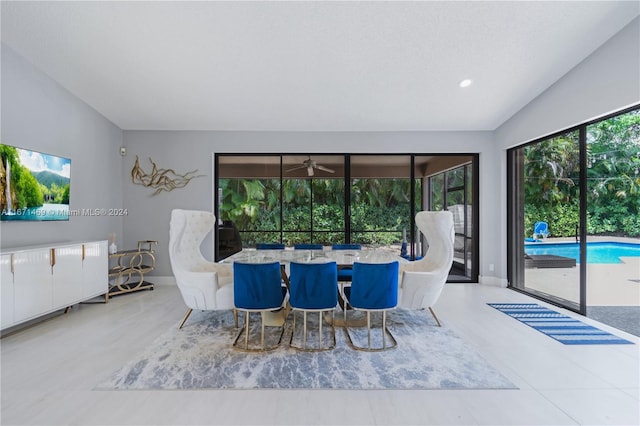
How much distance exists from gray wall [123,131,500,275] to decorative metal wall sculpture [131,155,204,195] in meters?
0.08

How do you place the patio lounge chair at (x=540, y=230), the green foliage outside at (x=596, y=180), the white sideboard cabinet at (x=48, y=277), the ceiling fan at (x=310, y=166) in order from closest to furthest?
the white sideboard cabinet at (x=48, y=277)
the green foliage outside at (x=596, y=180)
the patio lounge chair at (x=540, y=230)
the ceiling fan at (x=310, y=166)

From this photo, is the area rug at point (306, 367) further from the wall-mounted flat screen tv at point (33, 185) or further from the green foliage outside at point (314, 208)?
the green foliage outside at point (314, 208)

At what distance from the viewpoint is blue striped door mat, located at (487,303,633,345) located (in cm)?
291

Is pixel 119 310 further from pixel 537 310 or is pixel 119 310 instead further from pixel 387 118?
pixel 537 310

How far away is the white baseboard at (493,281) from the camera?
504cm

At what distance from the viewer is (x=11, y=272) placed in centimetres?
287

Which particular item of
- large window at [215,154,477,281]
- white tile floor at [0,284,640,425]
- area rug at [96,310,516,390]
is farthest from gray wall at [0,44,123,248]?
area rug at [96,310,516,390]

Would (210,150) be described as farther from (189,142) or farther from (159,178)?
(159,178)

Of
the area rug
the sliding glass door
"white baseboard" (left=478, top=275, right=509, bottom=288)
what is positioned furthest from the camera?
"white baseboard" (left=478, top=275, right=509, bottom=288)

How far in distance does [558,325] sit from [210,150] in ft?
18.4

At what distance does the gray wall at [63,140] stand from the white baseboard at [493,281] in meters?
6.44

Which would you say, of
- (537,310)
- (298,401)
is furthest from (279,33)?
(537,310)

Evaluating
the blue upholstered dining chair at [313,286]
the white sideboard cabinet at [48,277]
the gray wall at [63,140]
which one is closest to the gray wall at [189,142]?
the gray wall at [63,140]

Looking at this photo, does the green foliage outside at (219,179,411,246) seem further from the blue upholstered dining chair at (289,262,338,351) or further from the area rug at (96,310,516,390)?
the blue upholstered dining chair at (289,262,338,351)
